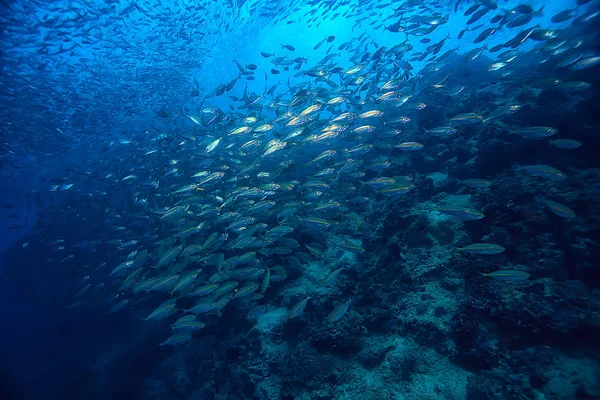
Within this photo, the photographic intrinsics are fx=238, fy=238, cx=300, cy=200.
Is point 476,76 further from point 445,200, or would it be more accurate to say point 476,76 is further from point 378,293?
point 378,293

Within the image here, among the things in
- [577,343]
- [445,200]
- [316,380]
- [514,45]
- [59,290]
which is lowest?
[577,343]

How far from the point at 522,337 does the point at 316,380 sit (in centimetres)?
384

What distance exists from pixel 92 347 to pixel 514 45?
1021 inches

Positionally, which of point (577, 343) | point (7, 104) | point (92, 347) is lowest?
point (577, 343)

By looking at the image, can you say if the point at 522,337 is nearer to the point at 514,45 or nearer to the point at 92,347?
the point at 514,45

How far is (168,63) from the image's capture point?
2827 cm

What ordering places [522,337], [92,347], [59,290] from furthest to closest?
[59,290] → [92,347] → [522,337]

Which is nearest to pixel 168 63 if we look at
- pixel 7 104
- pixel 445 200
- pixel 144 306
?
pixel 7 104

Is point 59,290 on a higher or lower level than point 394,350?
higher

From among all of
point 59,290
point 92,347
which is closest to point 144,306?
point 92,347

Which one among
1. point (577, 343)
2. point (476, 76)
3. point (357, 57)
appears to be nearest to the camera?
point (577, 343)

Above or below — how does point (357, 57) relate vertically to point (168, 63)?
below

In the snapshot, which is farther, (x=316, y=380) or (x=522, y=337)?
(x=316, y=380)

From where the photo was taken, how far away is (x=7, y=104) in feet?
59.2
